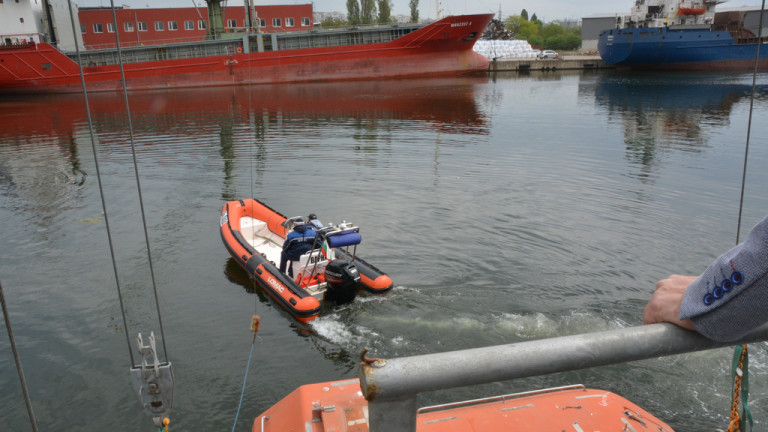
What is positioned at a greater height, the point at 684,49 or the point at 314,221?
the point at 684,49

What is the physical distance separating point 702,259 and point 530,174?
7071 millimetres

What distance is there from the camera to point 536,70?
66812mm

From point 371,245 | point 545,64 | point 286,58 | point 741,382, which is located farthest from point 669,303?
point 545,64

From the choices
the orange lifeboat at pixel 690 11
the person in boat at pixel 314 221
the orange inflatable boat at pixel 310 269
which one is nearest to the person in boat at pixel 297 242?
the orange inflatable boat at pixel 310 269

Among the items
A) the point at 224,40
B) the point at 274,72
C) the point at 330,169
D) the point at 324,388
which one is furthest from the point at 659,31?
the point at 324,388

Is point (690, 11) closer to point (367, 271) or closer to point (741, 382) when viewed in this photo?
point (367, 271)

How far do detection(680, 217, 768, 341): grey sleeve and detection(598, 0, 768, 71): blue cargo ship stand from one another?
198 feet

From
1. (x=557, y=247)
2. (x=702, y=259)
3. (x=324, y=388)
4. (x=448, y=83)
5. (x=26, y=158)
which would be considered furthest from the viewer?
(x=448, y=83)

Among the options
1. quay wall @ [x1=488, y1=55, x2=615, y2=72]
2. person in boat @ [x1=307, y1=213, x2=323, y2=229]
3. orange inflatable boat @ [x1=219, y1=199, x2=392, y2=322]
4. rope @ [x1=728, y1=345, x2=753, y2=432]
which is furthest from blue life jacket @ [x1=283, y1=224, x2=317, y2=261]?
quay wall @ [x1=488, y1=55, x2=615, y2=72]

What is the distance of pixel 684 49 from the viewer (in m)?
53.1

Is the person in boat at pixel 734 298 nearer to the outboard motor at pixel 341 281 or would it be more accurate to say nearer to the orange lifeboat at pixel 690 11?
the outboard motor at pixel 341 281

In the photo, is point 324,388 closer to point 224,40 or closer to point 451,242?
point 451,242

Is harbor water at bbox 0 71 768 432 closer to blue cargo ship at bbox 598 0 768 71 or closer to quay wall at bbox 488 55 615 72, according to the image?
blue cargo ship at bbox 598 0 768 71

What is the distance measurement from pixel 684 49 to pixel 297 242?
191ft
